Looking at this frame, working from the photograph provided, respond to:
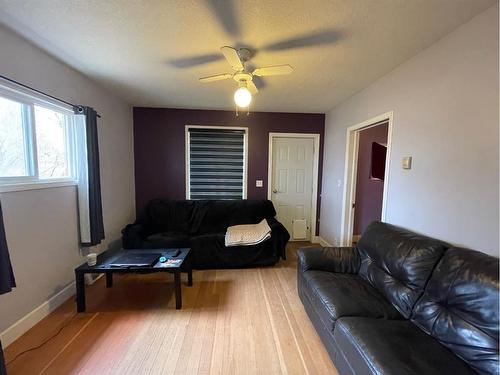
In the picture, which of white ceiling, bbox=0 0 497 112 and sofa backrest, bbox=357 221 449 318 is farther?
sofa backrest, bbox=357 221 449 318

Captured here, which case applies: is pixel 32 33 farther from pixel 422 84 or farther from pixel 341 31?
pixel 422 84

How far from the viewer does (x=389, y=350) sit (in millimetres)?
1206

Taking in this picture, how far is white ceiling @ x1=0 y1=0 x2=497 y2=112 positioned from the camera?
1.49m

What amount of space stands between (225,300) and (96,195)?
186 cm

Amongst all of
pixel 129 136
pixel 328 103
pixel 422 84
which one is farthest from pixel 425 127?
pixel 129 136

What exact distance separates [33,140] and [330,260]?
2952mm

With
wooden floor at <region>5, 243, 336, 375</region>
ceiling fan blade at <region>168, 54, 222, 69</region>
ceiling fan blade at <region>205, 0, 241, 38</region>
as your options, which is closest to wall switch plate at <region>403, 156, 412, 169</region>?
wooden floor at <region>5, 243, 336, 375</region>

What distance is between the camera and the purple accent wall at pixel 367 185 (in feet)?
13.5

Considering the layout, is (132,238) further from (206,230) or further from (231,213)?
(231,213)

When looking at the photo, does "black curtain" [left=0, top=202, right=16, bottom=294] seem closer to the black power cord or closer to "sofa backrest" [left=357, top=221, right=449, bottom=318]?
the black power cord

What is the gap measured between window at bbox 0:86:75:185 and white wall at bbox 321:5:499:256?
3312 millimetres

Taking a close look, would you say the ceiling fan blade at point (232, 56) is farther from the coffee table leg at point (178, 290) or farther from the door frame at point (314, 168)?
the door frame at point (314, 168)

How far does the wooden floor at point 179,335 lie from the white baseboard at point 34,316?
0.05 metres

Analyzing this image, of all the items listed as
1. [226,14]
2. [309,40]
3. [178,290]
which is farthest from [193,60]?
[178,290]
